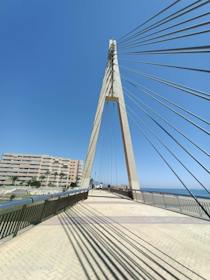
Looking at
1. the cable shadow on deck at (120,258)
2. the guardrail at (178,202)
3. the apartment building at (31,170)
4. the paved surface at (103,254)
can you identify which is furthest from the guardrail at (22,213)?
the apartment building at (31,170)

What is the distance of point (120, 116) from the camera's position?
19516 millimetres

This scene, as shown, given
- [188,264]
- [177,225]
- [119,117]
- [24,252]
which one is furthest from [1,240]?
[119,117]

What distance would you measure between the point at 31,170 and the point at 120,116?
294 ft

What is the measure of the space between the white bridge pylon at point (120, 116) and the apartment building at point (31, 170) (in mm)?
80129

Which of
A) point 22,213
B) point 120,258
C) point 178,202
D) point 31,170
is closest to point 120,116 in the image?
point 178,202

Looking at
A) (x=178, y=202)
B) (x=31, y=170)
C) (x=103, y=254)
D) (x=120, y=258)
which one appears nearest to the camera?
(x=120, y=258)

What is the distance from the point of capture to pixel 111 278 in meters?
2.75

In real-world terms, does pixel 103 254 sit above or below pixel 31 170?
below

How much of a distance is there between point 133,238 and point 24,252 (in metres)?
2.63

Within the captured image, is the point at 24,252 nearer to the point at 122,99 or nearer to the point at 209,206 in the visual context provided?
the point at 209,206

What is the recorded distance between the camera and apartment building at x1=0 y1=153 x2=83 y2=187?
94125 mm

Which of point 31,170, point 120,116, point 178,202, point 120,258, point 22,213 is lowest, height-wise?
point 120,258

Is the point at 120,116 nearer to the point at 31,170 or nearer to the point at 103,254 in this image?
the point at 103,254

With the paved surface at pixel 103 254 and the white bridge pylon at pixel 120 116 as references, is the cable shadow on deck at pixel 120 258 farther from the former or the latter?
the white bridge pylon at pixel 120 116
